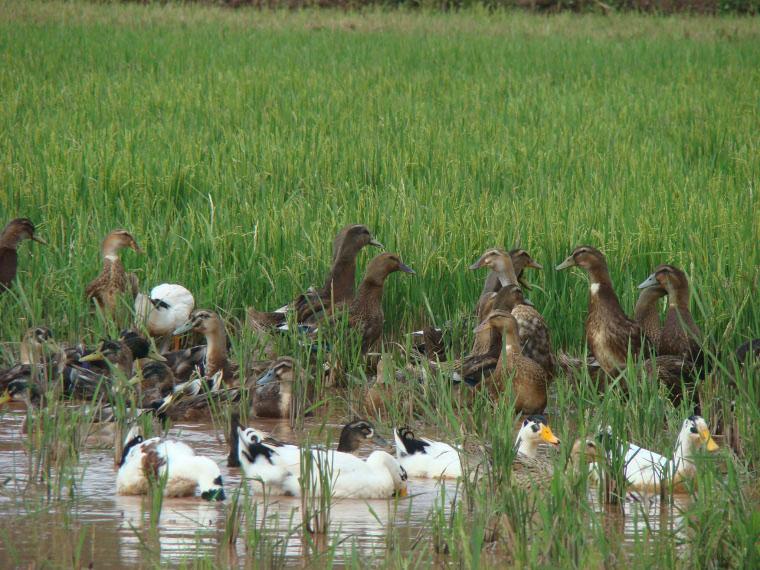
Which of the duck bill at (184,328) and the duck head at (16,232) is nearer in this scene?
the duck bill at (184,328)

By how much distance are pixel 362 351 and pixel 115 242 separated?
1561mm

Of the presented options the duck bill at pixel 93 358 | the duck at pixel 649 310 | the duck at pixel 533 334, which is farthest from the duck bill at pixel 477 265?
the duck bill at pixel 93 358

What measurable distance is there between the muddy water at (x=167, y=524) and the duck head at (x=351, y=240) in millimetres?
2408

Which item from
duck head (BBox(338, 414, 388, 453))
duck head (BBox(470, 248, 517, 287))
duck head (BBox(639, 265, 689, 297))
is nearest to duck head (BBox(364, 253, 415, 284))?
duck head (BBox(470, 248, 517, 287))

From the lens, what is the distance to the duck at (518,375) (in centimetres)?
566

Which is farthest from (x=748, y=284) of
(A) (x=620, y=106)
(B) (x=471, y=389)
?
(A) (x=620, y=106)

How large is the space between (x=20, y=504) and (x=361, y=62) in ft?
43.0

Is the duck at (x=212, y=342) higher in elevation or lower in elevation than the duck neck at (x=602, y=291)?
lower

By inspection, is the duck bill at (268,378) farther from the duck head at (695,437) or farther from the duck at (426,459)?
the duck head at (695,437)

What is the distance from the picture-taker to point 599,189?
8867mm

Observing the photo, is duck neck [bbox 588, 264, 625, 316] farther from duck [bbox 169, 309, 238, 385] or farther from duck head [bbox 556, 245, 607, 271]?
duck [bbox 169, 309, 238, 385]

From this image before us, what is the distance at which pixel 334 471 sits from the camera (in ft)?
14.2

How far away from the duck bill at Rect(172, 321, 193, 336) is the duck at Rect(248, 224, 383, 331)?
1.15 ft

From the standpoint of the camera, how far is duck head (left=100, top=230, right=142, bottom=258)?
6.94m
